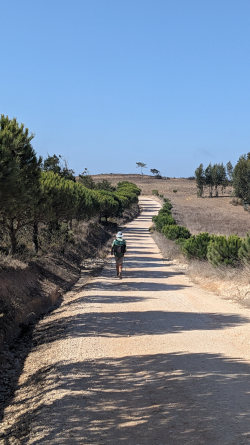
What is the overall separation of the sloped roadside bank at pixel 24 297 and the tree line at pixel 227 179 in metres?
70.9

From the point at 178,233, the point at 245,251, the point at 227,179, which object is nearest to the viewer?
the point at 245,251

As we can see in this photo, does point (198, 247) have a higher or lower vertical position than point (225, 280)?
higher

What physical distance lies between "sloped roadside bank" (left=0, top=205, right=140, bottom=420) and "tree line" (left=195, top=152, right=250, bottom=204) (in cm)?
7087

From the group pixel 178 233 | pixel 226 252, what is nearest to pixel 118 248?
pixel 226 252

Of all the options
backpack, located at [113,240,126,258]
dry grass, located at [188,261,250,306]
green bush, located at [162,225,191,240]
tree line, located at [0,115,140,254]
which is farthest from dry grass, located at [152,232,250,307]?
green bush, located at [162,225,191,240]

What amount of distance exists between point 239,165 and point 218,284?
78.9 meters

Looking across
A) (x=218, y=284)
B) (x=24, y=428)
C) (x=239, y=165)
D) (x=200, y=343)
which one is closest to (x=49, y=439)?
(x=24, y=428)

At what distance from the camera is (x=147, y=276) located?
21625 mm

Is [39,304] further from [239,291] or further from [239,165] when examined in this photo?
[239,165]

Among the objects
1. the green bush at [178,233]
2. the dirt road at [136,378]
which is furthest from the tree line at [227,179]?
the dirt road at [136,378]

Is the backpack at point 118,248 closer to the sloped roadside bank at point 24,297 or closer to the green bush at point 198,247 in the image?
the sloped roadside bank at point 24,297

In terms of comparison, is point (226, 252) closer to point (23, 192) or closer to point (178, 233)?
point (23, 192)

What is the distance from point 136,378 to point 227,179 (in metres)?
121

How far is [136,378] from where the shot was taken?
23.2 ft
